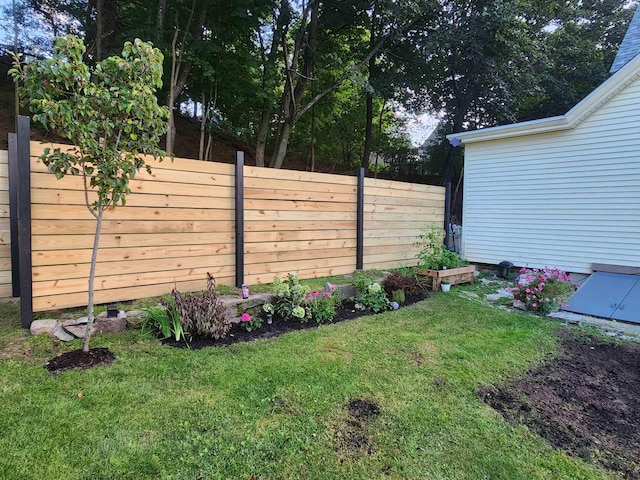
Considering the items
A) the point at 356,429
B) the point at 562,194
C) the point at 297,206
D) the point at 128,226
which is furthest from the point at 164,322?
the point at 562,194

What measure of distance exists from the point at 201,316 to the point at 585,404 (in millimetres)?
2744

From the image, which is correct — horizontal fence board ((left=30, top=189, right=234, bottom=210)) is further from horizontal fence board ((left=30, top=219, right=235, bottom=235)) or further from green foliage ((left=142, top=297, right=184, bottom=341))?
green foliage ((left=142, top=297, right=184, bottom=341))

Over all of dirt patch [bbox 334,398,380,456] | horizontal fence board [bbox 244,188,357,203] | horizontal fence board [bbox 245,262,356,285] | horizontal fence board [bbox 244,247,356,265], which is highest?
horizontal fence board [bbox 244,188,357,203]

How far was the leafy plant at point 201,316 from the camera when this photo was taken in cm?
288

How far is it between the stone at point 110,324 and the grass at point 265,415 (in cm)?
9

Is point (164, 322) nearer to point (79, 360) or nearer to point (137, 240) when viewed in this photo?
point (79, 360)

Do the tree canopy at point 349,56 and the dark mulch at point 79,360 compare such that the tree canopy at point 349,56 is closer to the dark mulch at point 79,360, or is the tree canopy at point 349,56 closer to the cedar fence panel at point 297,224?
the cedar fence panel at point 297,224

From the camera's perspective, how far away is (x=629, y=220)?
547 centimetres

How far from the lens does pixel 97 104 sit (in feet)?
7.23

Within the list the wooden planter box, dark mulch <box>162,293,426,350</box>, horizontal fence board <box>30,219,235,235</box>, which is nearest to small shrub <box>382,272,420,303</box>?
the wooden planter box

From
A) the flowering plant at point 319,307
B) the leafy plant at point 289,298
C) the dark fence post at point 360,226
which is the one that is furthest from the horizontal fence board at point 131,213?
the dark fence post at point 360,226

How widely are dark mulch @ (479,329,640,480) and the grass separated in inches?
4.7

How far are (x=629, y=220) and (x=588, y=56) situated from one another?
10468 mm

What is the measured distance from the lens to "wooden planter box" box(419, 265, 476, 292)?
17.0 ft
